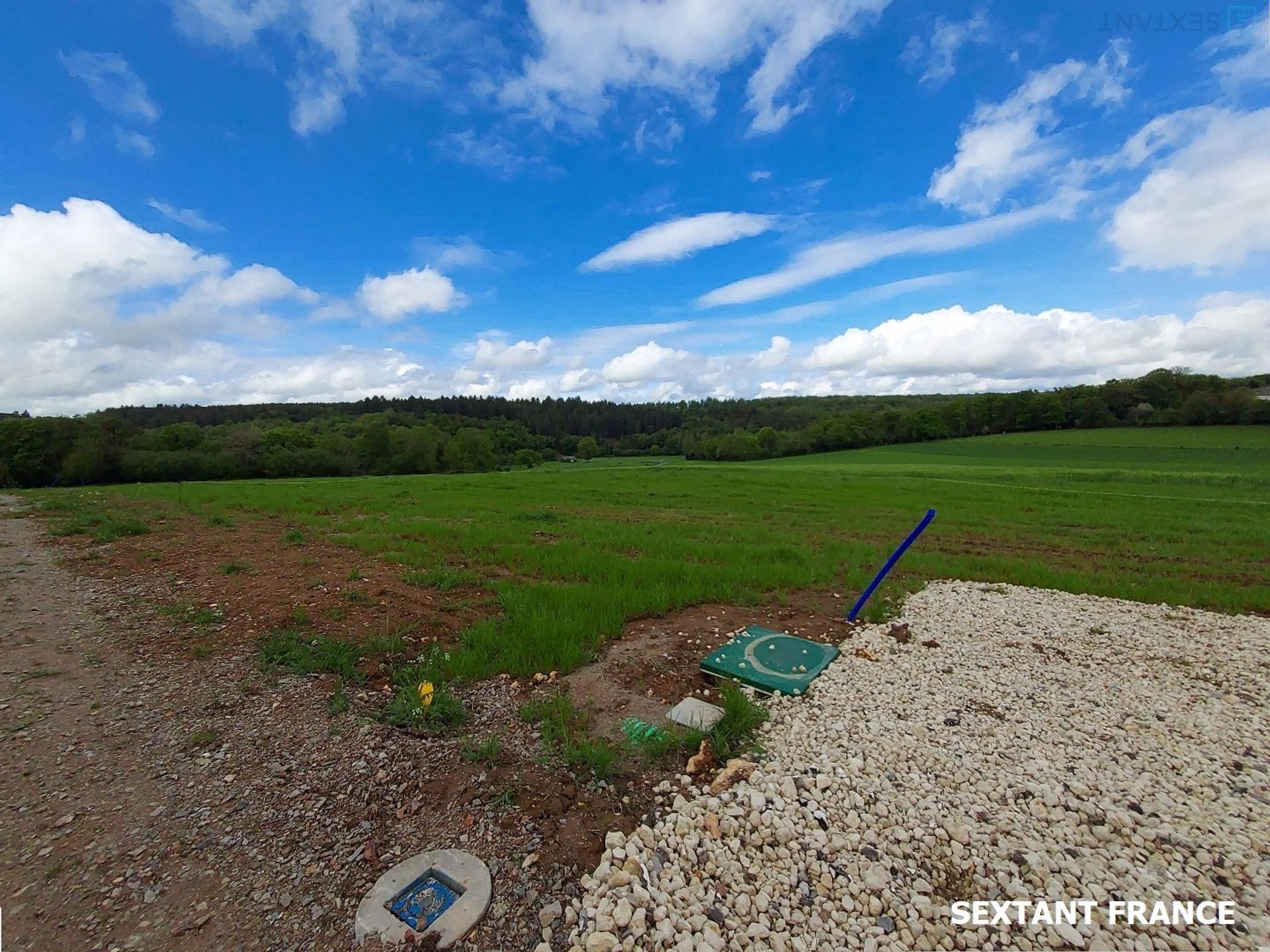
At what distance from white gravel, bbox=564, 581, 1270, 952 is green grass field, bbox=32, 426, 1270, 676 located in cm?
284

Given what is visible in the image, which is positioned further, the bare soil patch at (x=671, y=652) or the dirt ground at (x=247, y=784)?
the bare soil patch at (x=671, y=652)

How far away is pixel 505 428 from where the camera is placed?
332 feet

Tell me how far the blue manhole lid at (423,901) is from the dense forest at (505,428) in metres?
60.0

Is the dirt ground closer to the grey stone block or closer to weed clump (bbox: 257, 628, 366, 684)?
weed clump (bbox: 257, 628, 366, 684)

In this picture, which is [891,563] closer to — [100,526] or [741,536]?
[741,536]

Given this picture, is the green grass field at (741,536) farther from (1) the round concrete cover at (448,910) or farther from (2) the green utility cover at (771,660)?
(1) the round concrete cover at (448,910)

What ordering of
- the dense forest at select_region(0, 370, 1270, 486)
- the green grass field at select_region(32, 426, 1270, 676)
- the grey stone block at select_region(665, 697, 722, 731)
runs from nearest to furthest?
the grey stone block at select_region(665, 697, 722, 731), the green grass field at select_region(32, 426, 1270, 676), the dense forest at select_region(0, 370, 1270, 486)

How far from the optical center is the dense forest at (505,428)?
46312mm

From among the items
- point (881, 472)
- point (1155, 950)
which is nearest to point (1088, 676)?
point (1155, 950)

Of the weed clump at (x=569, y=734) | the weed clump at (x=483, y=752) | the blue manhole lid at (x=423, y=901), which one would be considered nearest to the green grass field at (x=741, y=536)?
the weed clump at (x=569, y=734)

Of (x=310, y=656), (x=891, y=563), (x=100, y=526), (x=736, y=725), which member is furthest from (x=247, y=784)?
(x=100, y=526)

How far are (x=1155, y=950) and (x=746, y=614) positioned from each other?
17.0ft

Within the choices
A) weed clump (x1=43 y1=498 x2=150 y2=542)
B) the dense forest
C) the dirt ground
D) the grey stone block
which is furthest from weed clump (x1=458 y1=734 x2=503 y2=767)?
the dense forest

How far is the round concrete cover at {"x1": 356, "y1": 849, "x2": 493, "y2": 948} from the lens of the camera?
2.81 m
